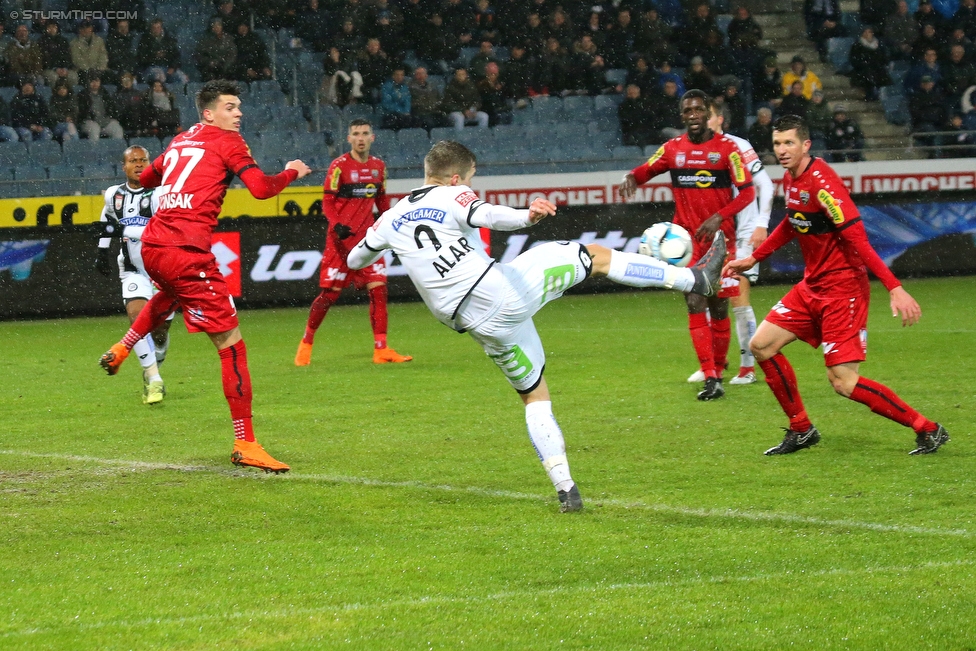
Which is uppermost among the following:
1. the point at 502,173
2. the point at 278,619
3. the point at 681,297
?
the point at 278,619

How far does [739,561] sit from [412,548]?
4.62ft

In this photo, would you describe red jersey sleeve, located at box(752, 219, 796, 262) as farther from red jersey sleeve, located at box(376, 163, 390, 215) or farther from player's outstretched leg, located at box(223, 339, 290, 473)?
red jersey sleeve, located at box(376, 163, 390, 215)

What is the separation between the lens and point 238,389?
7422 mm

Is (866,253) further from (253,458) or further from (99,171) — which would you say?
(99,171)

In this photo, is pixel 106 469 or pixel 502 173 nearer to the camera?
pixel 106 469

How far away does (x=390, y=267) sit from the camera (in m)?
18.6

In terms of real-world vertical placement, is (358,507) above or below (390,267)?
→ above

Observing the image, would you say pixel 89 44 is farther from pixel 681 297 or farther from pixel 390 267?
pixel 681 297

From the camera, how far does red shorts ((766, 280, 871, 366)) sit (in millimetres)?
7441

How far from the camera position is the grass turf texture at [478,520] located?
449cm

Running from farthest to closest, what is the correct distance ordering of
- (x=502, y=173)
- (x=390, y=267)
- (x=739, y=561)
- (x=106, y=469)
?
(x=502, y=173)
(x=390, y=267)
(x=106, y=469)
(x=739, y=561)

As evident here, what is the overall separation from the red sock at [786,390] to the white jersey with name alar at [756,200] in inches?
109

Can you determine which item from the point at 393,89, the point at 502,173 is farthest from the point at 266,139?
the point at 502,173

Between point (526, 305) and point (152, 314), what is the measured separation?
3.09 meters
